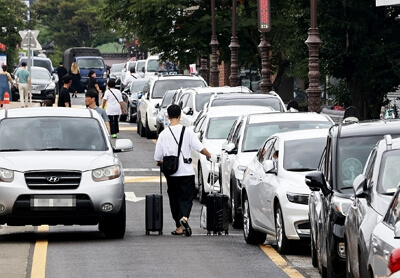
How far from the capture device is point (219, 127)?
24.2 meters

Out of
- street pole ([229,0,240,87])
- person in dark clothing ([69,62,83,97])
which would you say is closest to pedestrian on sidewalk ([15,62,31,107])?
street pole ([229,0,240,87])

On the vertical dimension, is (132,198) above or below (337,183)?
below

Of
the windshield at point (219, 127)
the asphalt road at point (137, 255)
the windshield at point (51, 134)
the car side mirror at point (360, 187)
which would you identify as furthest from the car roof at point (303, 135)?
the windshield at point (219, 127)

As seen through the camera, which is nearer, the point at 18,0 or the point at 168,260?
the point at 168,260

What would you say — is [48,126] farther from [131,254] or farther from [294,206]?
[294,206]

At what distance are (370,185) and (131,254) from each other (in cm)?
558

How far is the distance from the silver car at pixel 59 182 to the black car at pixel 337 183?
12.2 ft

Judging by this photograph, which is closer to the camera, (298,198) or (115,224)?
(298,198)

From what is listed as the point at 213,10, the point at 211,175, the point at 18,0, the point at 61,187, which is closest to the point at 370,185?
the point at 61,187

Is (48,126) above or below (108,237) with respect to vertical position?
above

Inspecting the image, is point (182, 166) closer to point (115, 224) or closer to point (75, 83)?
point (115, 224)

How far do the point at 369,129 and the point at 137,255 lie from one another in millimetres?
3529

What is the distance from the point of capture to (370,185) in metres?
10.3

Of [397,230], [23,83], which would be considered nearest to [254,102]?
[397,230]
